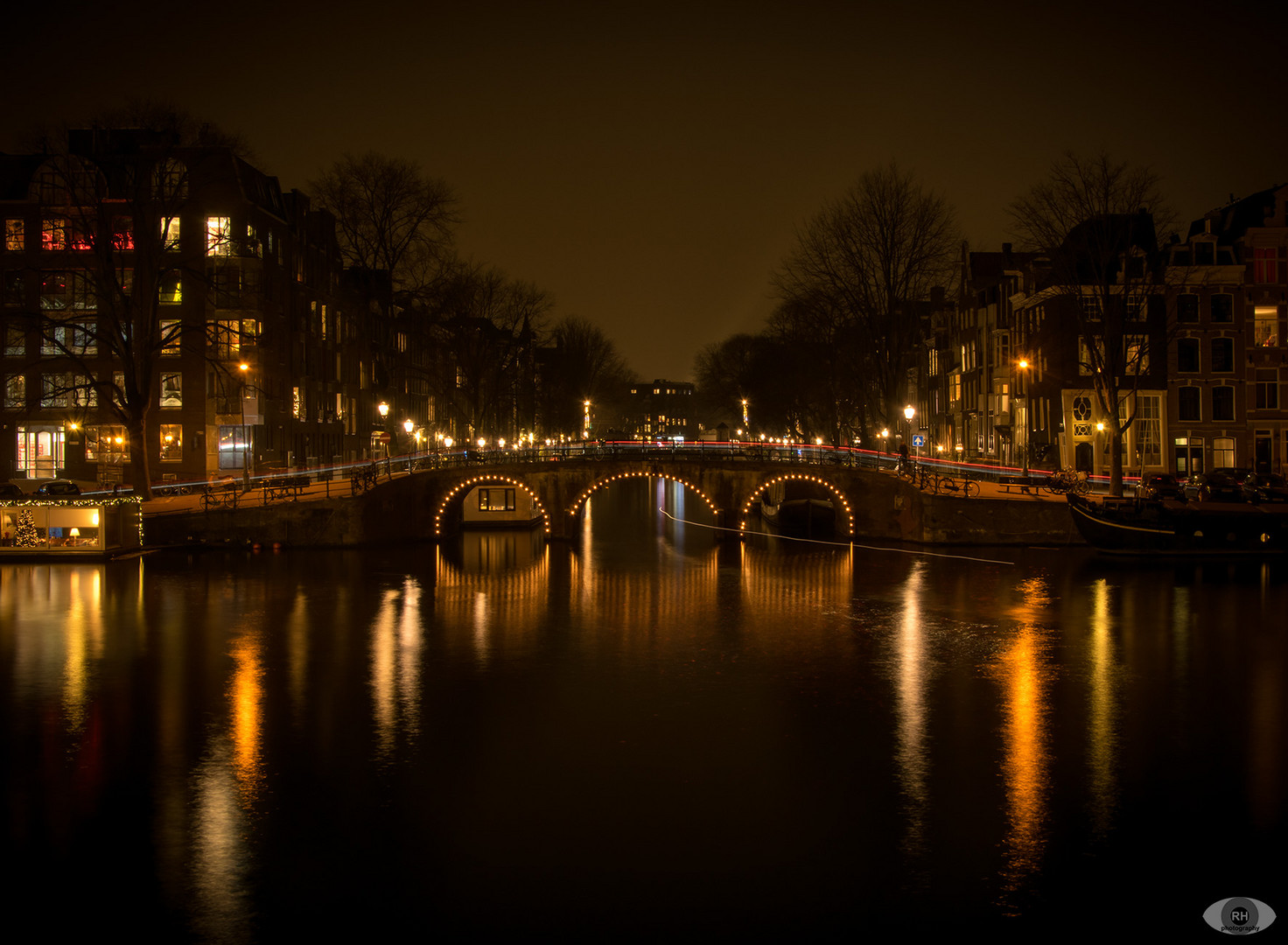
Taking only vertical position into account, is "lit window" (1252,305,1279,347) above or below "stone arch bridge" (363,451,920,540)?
above

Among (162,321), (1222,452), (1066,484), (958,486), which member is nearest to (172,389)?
(162,321)

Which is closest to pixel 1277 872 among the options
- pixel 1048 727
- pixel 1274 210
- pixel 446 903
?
pixel 1048 727

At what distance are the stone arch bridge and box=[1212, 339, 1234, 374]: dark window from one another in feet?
70.9

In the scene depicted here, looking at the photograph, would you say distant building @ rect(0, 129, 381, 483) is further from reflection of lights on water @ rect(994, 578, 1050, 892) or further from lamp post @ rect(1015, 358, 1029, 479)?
reflection of lights on water @ rect(994, 578, 1050, 892)

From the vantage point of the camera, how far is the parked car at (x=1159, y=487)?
153 ft

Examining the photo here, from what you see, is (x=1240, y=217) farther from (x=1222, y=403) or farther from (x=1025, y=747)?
(x=1025, y=747)

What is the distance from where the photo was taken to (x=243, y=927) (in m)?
12.1

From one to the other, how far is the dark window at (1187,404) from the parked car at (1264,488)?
6.11 m

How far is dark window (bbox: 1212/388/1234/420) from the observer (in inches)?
2331

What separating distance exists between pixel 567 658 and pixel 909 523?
26.5 metres

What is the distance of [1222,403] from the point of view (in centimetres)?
5931

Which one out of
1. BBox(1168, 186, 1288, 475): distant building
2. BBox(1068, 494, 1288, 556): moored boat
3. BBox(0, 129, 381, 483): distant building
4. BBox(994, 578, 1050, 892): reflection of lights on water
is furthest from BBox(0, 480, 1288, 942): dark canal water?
BBox(1168, 186, 1288, 475): distant building

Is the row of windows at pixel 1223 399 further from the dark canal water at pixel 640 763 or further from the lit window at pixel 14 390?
the lit window at pixel 14 390

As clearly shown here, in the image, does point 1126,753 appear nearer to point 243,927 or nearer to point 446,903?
point 446,903
